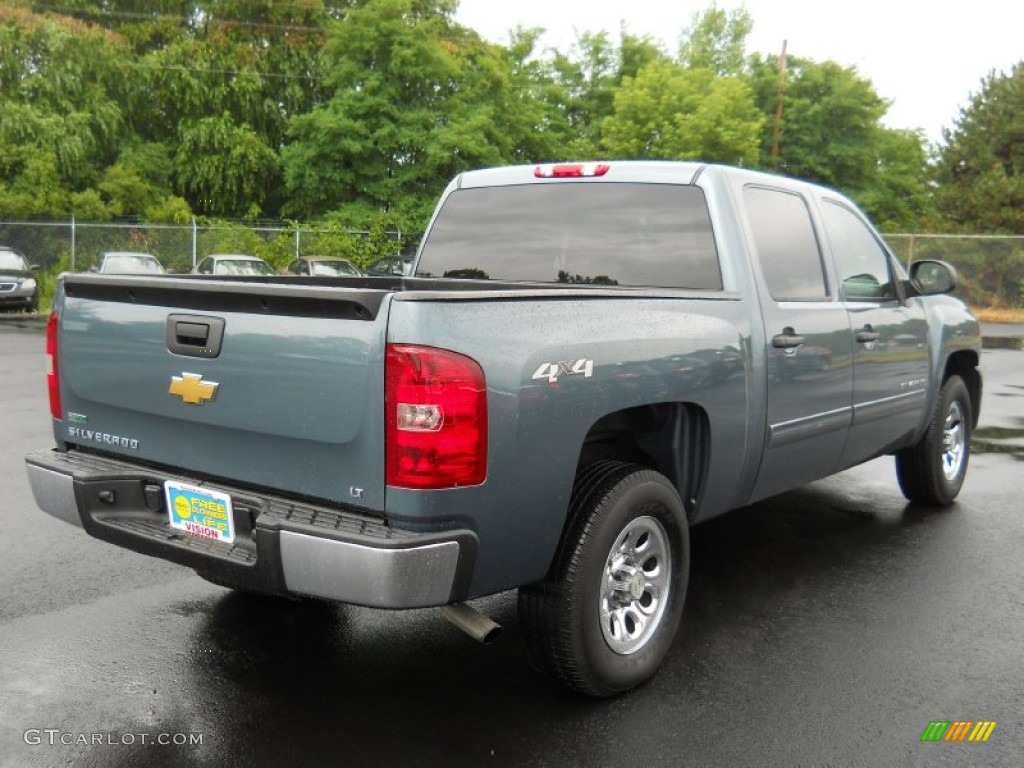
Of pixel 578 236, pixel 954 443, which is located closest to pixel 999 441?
pixel 954 443

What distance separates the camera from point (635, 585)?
3.62 metres

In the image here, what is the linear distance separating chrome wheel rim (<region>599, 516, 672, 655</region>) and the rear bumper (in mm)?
781

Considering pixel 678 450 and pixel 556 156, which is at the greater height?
pixel 556 156

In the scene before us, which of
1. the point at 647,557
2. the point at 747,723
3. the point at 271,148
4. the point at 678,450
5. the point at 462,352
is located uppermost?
the point at 271,148

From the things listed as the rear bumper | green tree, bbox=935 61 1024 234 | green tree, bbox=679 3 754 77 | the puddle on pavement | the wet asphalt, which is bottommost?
the wet asphalt

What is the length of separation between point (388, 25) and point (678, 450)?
90.4 feet

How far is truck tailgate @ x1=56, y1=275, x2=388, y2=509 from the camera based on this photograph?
2.88m

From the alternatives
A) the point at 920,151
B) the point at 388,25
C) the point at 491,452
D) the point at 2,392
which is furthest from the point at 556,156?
the point at 491,452

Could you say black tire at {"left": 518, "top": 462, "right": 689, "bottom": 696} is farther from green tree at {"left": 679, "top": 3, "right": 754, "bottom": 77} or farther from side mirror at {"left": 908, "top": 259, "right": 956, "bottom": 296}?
green tree at {"left": 679, "top": 3, "right": 754, "bottom": 77}

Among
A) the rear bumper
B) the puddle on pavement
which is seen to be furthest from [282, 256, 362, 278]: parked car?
the rear bumper

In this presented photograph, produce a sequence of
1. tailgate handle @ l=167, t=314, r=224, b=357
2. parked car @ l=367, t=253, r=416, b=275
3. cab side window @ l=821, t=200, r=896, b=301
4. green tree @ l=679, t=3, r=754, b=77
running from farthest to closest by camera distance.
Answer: green tree @ l=679, t=3, r=754, b=77
parked car @ l=367, t=253, r=416, b=275
cab side window @ l=821, t=200, r=896, b=301
tailgate handle @ l=167, t=314, r=224, b=357

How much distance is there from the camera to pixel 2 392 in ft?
33.7

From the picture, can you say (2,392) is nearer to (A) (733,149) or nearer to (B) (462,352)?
(B) (462,352)

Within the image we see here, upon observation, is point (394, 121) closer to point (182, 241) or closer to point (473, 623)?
point (182, 241)
